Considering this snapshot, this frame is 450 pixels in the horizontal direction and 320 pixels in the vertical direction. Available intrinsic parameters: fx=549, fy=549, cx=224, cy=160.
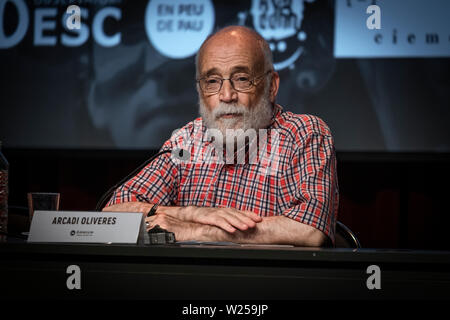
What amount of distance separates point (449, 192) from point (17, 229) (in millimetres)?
2566

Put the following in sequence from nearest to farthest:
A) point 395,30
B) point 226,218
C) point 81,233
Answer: point 81,233 → point 226,218 → point 395,30

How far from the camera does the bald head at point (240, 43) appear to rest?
2059 millimetres

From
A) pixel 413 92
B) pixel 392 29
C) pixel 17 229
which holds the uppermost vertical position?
pixel 392 29

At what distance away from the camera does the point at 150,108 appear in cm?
337

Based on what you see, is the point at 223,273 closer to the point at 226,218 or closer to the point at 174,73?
the point at 226,218

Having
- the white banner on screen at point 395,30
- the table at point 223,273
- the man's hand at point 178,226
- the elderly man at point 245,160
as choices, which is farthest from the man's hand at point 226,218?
the white banner on screen at point 395,30

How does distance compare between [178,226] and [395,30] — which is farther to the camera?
[395,30]

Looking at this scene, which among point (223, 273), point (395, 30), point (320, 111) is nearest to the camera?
point (223, 273)

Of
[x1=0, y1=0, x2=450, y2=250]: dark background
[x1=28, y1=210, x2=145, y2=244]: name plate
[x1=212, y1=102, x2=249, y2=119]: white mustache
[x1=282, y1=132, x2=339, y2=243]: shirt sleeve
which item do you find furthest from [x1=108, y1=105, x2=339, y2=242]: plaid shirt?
[x1=0, y1=0, x2=450, y2=250]: dark background

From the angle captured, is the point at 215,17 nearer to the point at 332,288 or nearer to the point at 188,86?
the point at 188,86

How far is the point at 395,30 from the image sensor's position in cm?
310

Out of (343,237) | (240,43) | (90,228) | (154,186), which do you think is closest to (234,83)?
(240,43)

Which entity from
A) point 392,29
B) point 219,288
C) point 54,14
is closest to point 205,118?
point 219,288

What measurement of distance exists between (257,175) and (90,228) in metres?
0.97
